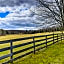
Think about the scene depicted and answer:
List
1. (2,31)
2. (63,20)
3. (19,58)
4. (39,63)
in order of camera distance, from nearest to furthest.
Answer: (39,63) < (19,58) < (63,20) < (2,31)

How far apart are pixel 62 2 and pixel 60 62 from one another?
13387 millimetres

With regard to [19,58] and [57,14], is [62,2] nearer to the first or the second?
[57,14]

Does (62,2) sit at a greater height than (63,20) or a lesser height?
greater

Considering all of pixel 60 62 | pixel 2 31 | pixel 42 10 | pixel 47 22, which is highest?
pixel 42 10

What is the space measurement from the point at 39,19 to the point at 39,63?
42.5 ft

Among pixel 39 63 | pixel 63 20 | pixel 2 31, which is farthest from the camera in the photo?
pixel 2 31

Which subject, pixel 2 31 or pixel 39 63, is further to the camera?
pixel 2 31

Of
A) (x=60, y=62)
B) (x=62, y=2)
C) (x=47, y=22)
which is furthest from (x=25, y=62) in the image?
(x=62, y=2)

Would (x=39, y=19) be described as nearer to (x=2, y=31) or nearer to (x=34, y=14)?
(x=34, y=14)

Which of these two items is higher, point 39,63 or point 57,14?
point 57,14

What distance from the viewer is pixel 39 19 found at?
21.3 m

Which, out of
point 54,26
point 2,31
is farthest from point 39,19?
point 2,31

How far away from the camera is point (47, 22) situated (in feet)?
69.3

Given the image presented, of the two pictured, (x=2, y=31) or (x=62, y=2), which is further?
(x=2, y=31)
